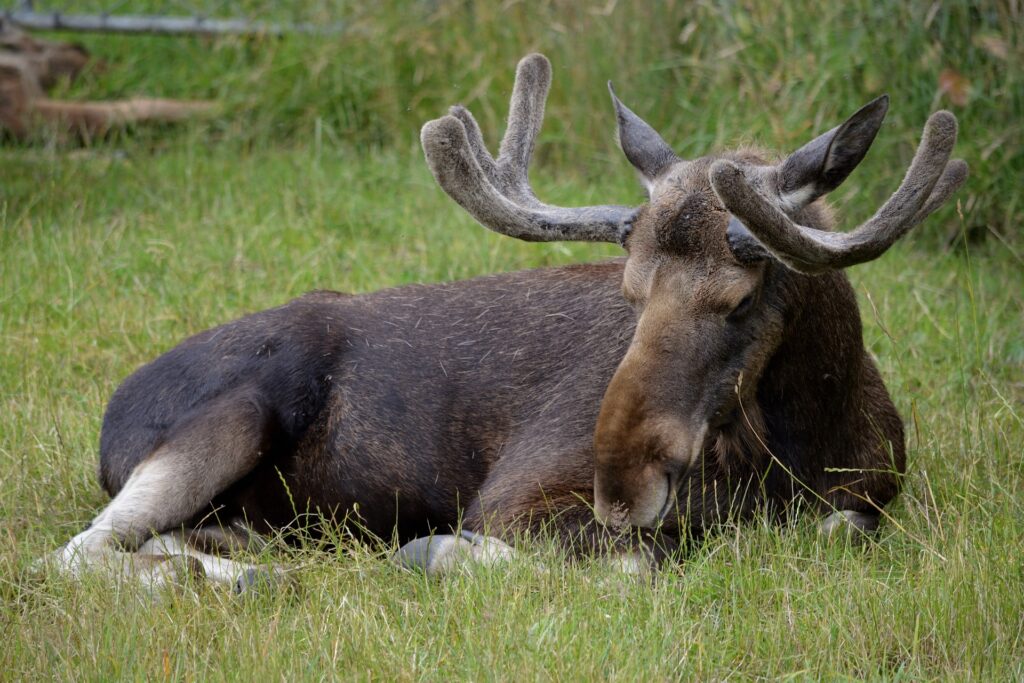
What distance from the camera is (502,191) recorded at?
497 centimetres

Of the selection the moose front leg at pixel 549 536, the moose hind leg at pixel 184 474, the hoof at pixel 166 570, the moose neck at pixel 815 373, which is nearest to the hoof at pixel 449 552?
the moose front leg at pixel 549 536

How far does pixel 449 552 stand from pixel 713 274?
4.26 ft

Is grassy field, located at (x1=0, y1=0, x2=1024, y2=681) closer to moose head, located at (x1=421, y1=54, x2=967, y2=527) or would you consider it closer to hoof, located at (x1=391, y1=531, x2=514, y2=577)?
hoof, located at (x1=391, y1=531, x2=514, y2=577)

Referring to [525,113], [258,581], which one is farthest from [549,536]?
[525,113]

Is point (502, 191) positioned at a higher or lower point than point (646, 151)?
lower

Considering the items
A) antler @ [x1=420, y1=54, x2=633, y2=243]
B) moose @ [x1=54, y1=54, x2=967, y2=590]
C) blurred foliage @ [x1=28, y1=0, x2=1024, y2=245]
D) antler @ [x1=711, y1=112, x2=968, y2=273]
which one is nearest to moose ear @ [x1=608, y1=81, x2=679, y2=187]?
moose @ [x1=54, y1=54, x2=967, y2=590]

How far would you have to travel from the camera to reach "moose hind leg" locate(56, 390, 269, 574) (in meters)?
4.79

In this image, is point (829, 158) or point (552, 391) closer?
point (829, 158)

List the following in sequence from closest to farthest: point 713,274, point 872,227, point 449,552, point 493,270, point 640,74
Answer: point 872,227 < point 713,274 < point 449,552 < point 493,270 < point 640,74

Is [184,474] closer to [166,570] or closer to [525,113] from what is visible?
[166,570]

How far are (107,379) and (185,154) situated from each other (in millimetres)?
3824

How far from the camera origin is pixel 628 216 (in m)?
4.52

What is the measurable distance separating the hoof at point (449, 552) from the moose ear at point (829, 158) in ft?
4.82

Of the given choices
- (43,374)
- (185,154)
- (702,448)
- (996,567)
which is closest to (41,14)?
(185,154)
